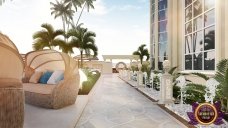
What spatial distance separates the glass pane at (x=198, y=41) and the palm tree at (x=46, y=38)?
66.9ft

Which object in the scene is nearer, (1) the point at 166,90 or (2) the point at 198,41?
(1) the point at 166,90

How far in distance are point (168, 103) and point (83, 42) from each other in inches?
889

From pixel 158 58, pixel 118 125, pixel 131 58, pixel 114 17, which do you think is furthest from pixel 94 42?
pixel 118 125

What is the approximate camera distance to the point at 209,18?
35.5 ft

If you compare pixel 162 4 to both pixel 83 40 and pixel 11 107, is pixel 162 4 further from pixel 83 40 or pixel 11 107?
pixel 11 107

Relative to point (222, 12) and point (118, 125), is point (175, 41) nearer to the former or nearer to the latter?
point (222, 12)

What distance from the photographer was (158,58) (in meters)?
21.1

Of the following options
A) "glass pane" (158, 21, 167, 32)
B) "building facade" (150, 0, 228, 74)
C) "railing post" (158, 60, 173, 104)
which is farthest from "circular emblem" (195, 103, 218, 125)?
"glass pane" (158, 21, 167, 32)

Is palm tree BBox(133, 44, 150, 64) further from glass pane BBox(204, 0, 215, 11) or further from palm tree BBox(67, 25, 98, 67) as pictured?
glass pane BBox(204, 0, 215, 11)

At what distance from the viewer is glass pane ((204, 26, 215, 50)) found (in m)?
10.3

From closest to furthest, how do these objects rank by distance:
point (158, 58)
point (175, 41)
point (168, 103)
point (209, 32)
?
point (168, 103), point (209, 32), point (175, 41), point (158, 58)

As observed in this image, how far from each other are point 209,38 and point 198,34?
1405mm

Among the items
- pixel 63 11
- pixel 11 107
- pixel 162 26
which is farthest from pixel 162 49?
pixel 63 11

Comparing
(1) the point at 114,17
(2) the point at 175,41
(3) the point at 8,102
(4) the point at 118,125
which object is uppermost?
(1) the point at 114,17
